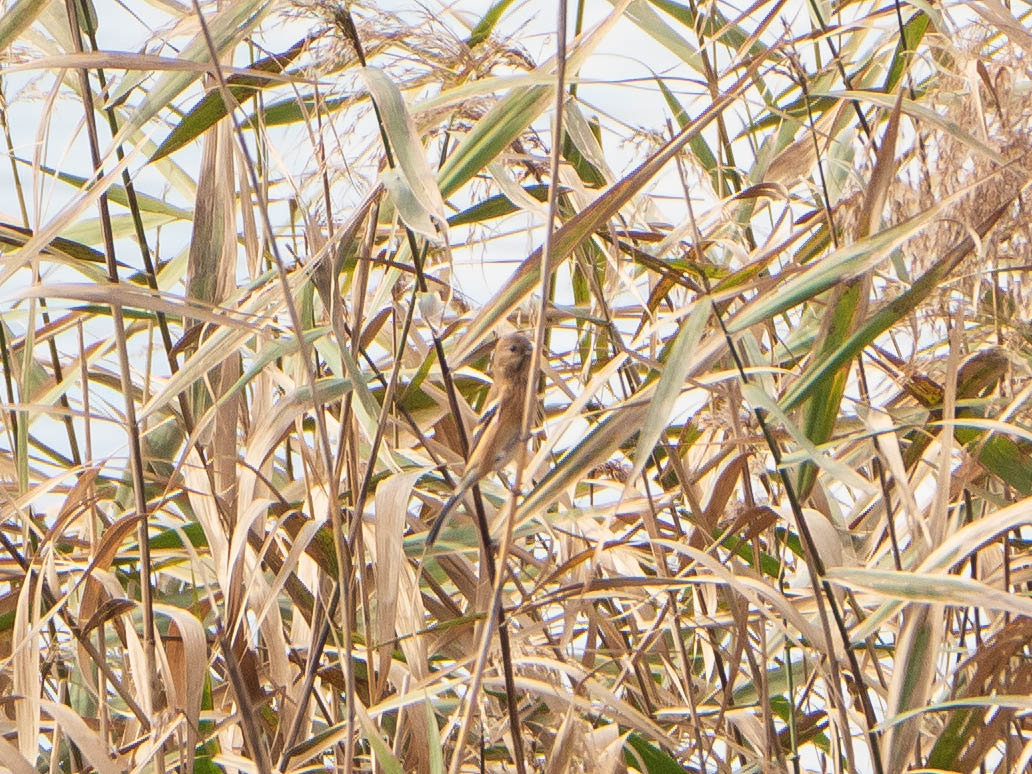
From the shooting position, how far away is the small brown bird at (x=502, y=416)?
111 cm

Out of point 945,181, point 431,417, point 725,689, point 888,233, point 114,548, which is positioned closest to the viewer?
point 888,233

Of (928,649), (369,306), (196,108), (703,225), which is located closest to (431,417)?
(369,306)

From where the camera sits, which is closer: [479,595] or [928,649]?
[928,649]

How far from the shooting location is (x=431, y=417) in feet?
5.04

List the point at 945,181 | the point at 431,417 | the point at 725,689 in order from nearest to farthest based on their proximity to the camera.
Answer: the point at 945,181, the point at 725,689, the point at 431,417

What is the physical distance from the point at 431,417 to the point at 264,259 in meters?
0.33

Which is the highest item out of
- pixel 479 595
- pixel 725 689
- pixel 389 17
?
pixel 389 17

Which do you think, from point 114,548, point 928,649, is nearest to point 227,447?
point 114,548

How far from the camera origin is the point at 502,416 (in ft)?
3.90

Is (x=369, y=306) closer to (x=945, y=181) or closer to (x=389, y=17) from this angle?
(x=389, y=17)

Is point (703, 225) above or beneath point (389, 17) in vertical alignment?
beneath

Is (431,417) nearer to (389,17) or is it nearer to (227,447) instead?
(227,447)

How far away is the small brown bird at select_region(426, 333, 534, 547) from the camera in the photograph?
3.65ft

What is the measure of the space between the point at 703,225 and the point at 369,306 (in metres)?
0.45
